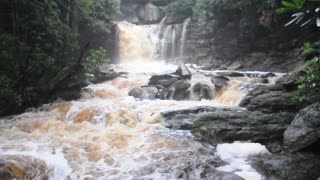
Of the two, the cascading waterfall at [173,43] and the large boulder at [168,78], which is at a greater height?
the cascading waterfall at [173,43]

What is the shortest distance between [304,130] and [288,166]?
1161 mm

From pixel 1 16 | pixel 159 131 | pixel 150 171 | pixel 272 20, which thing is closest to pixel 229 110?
pixel 159 131

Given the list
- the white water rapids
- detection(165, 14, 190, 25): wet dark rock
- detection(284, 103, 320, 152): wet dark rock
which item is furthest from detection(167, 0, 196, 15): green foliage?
detection(284, 103, 320, 152): wet dark rock

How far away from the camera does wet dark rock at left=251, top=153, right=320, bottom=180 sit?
5305 mm

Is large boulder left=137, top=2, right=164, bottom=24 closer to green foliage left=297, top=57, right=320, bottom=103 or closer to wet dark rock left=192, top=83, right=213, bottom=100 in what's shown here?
wet dark rock left=192, top=83, right=213, bottom=100

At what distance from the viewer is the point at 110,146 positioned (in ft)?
22.5

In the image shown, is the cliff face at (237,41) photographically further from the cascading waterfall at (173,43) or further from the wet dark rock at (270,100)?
the wet dark rock at (270,100)

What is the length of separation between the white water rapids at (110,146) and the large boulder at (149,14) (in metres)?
16.0

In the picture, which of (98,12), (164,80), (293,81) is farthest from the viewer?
(98,12)

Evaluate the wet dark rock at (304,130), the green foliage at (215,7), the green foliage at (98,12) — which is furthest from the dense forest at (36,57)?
the green foliage at (215,7)

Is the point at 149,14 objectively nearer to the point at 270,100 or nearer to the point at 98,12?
the point at 98,12

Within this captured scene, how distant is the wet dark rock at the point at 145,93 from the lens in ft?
38.5

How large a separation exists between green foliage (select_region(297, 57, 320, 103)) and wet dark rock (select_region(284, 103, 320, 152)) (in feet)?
0.85

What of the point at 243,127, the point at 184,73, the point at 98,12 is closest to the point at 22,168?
the point at 243,127
